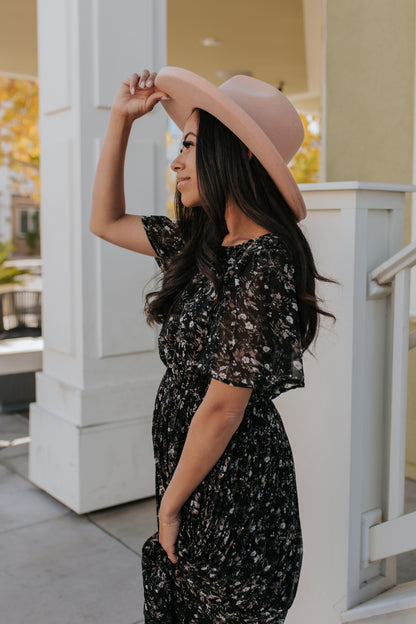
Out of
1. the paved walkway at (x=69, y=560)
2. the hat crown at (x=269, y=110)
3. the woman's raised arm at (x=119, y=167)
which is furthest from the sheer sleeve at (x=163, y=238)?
the paved walkway at (x=69, y=560)

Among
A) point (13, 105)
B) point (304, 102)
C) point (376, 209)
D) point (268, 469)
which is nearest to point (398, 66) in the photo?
point (376, 209)

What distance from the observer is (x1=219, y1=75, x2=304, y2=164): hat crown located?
1.42m

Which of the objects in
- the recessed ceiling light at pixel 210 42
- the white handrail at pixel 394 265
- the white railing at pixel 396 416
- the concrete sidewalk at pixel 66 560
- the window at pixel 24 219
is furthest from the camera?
the window at pixel 24 219

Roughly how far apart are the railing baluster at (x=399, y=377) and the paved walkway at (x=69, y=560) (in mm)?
919

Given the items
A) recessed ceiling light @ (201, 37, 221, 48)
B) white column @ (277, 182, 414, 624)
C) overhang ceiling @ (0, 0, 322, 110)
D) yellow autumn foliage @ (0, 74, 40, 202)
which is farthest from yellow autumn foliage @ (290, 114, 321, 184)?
white column @ (277, 182, 414, 624)

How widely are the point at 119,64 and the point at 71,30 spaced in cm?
27

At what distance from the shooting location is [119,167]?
5.59 ft

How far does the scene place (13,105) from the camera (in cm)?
1199

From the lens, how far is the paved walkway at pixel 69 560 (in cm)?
250

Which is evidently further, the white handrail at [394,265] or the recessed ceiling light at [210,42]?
the recessed ceiling light at [210,42]

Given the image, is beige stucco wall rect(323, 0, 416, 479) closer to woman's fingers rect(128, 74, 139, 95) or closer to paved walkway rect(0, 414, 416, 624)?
paved walkway rect(0, 414, 416, 624)

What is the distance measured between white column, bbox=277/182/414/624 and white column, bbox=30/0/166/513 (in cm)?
144

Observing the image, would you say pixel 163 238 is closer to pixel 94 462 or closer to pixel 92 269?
pixel 92 269

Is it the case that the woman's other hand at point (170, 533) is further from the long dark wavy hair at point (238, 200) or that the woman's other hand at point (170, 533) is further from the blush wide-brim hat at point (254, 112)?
the blush wide-brim hat at point (254, 112)
